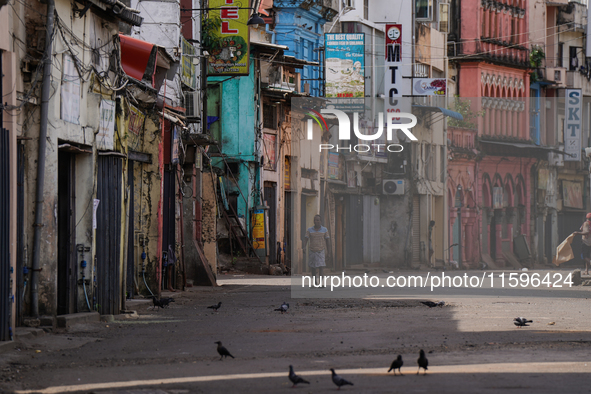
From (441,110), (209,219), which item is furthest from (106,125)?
(441,110)

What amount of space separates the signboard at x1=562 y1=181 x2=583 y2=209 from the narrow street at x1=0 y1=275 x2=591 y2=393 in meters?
47.8

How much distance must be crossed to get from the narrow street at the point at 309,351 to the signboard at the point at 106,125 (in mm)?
2579

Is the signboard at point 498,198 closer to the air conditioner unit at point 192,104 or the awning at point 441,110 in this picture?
the awning at point 441,110

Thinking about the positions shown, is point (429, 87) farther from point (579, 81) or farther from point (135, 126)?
point (135, 126)

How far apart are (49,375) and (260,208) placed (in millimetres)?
27661

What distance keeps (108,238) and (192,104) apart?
1200 cm

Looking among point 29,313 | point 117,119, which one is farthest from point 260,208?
point 29,313

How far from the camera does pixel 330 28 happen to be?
46.2 m

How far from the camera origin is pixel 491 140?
187 feet

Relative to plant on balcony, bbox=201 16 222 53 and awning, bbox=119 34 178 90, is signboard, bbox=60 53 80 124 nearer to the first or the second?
awning, bbox=119 34 178 90

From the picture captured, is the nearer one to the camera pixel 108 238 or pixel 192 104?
pixel 108 238

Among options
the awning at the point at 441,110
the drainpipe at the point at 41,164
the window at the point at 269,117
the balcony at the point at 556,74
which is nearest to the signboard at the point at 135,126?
the drainpipe at the point at 41,164

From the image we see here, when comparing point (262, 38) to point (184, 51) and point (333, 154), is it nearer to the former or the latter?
point (333, 154)

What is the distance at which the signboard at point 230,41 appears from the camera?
101 feet
